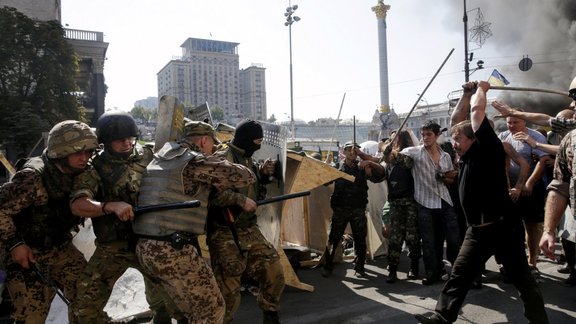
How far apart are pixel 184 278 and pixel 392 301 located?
2.61 m

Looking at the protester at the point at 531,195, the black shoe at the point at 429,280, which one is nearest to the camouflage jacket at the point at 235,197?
the black shoe at the point at 429,280

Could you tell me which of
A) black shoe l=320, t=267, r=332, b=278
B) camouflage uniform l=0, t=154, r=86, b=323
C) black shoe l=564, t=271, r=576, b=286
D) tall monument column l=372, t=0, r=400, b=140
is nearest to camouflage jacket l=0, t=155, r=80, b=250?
camouflage uniform l=0, t=154, r=86, b=323

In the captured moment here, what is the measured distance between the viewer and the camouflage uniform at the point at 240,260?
357cm

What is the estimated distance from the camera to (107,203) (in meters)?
2.87

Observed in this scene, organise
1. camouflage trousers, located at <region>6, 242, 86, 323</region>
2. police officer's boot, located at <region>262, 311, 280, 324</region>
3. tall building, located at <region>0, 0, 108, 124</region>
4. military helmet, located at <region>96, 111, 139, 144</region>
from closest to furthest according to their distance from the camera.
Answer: camouflage trousers, located at <region>6, 242, 86, 323</region> < military helmet, located at <region>96, 111, 139, 144</region> < police officer's boot, located at <region>262, 311, 280, 324</region> < tall building, located at <region>0, 0, 108, 124</region>

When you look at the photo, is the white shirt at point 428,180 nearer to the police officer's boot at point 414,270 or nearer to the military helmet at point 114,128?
the police officer's boot at point 414,270

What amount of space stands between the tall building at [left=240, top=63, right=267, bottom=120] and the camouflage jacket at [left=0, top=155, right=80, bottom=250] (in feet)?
308

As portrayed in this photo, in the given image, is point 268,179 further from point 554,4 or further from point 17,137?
point 554,4

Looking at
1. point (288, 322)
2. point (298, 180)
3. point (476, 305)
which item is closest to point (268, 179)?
point (298, 180)

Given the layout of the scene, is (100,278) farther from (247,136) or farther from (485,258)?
(485,258)

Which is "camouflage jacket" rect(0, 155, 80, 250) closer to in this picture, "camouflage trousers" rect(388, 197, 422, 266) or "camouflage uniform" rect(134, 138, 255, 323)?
"camouflage uniform" rect(134, 138, 255, 323)

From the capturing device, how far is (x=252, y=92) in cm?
10331

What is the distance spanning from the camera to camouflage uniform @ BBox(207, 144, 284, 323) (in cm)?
357

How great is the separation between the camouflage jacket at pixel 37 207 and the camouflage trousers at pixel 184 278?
2.43ft
